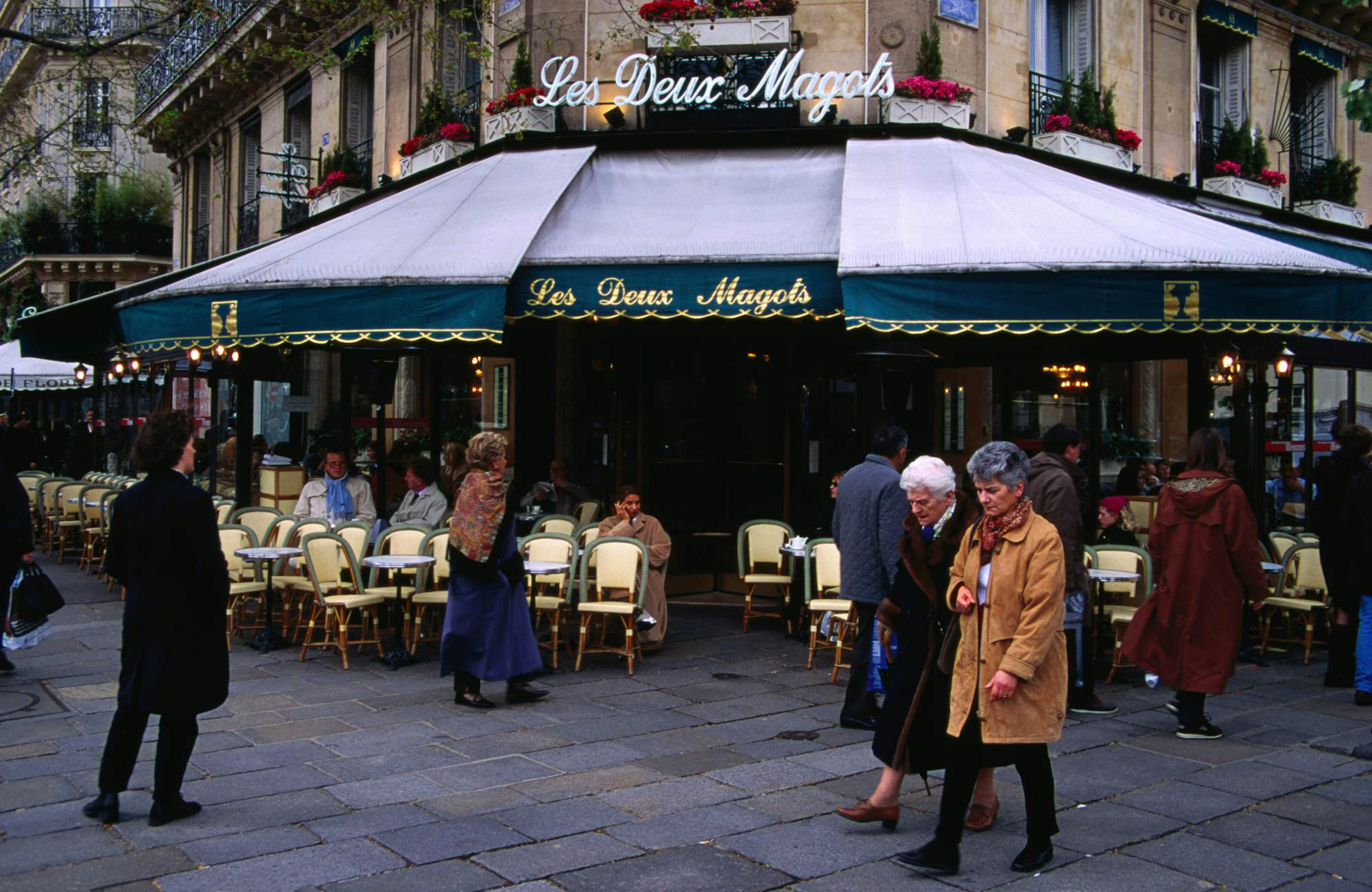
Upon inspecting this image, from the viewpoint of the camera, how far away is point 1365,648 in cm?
703

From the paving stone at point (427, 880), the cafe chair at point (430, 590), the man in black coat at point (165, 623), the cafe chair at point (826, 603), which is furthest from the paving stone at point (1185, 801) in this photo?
the cafe chair at point (430, 590)

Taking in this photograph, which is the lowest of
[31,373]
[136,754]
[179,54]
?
[136,754]

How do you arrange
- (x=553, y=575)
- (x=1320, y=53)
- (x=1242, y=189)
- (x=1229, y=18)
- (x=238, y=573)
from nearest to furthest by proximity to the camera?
(x=553, y=575)
(x=238, y=573)
(x=1242, y=189)
(x=1229, y=18)
(x=1320, y=53)

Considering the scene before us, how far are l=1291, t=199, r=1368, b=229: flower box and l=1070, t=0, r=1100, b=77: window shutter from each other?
421 cm

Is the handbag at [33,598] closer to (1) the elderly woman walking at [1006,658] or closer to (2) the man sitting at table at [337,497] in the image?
(2) the man sitting at table at [337,497]

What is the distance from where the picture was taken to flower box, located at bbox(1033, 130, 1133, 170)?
447 inches

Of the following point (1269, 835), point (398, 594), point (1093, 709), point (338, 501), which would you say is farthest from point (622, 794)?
point (338, 501)

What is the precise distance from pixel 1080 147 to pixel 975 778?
350 inches

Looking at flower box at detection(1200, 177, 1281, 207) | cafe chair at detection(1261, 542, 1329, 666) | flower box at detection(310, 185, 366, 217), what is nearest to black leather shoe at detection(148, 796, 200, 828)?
cafe chair at detection(1261, 542, 1329, 666)

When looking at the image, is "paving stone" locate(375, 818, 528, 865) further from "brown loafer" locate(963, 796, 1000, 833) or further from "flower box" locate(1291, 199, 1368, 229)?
"flower box" locate(1291, 199, 1368, 229)

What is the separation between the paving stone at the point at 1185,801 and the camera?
5.03m

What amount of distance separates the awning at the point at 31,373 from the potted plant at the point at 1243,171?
1724 cm

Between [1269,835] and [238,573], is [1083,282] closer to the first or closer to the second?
[1269,835]

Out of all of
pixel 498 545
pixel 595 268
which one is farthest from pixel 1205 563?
pixel 595 268
